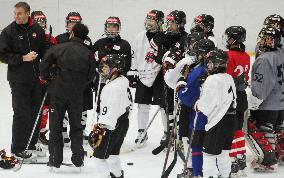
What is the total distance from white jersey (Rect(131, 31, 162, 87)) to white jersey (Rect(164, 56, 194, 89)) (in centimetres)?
106

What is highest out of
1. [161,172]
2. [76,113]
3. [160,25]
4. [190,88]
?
[160,25]

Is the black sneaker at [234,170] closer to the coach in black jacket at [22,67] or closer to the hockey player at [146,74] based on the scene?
the hockey player at [146,74]

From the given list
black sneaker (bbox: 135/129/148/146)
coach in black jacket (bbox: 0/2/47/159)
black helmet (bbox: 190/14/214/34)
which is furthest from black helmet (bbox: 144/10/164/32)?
coach in black jacket (bbox: 0/2/47/159)

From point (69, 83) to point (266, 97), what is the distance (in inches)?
72.7

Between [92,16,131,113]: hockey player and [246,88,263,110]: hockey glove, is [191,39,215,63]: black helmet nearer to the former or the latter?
[246,88,263,110]: hockey glove

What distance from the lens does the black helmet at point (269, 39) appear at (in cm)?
552

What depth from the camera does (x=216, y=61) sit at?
4707 mm

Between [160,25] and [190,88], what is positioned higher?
[160,25]

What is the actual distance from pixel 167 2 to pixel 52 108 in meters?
7.49


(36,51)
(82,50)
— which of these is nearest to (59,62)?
(82,50)

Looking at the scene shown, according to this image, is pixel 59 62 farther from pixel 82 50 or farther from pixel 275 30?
pixel 275 30

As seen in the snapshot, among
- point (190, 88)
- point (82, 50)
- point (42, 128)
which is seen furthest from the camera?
point (42, 128)

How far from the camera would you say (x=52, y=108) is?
17.7 feet

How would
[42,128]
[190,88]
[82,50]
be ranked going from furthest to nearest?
[42,128], [82,50], [190,88]
